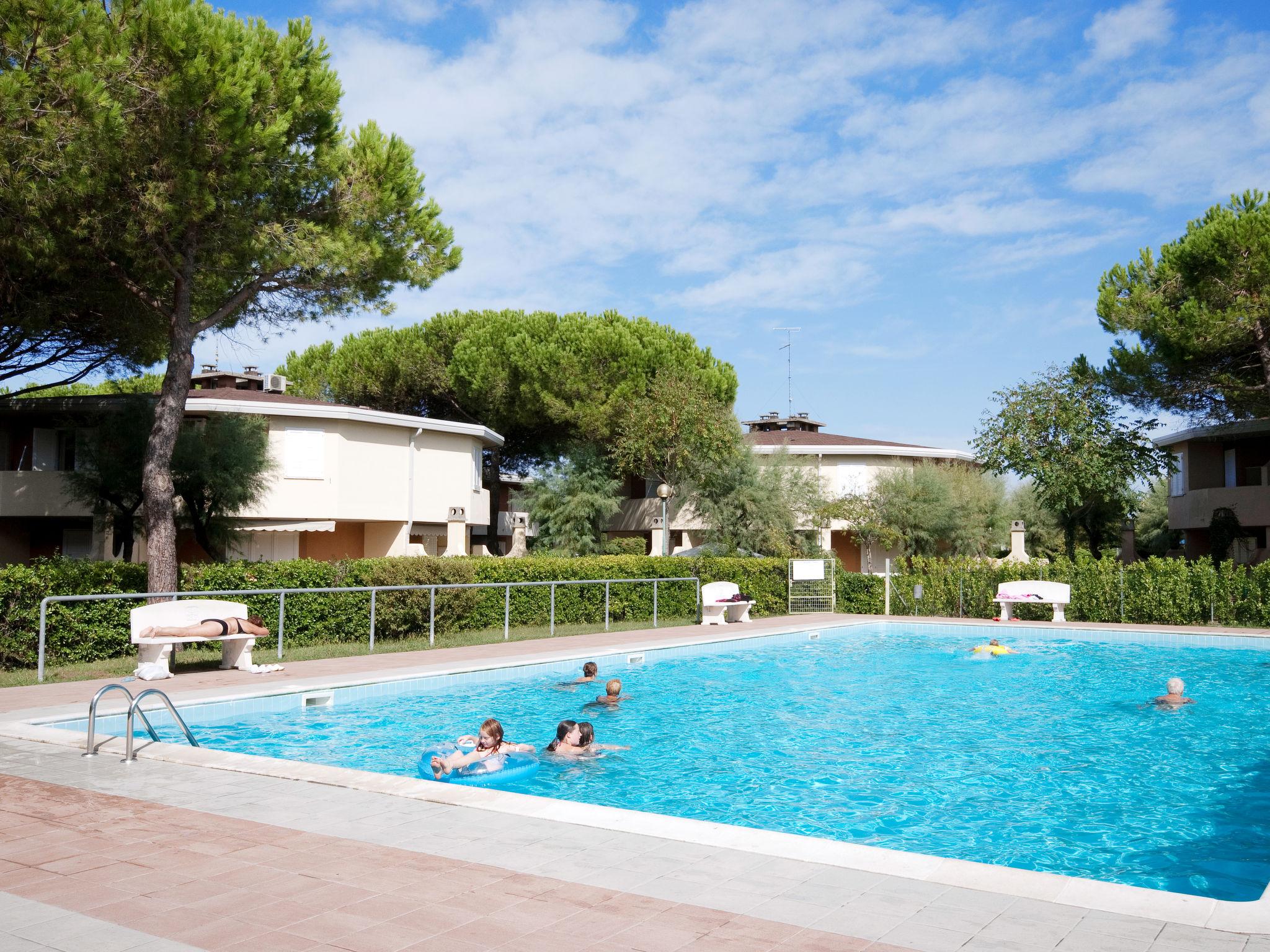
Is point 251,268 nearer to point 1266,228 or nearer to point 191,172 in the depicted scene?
point 191,172

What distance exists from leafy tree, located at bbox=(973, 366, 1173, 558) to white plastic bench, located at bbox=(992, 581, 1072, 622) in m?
7.74

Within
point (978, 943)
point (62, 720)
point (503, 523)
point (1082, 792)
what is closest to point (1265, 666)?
point (1082, 792)

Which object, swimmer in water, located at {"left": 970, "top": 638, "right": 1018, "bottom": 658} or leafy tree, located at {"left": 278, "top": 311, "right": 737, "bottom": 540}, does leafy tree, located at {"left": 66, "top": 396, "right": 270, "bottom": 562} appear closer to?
leafy tree, located at {"left": 278, "top": 311, "right": 737, "bottom": 540}

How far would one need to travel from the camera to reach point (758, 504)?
33562mm

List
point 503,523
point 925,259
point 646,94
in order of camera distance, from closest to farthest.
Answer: point 646,94 < point 925,259 < point 503,523

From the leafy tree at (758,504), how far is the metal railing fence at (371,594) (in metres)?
8.38

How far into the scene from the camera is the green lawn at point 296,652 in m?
13.4

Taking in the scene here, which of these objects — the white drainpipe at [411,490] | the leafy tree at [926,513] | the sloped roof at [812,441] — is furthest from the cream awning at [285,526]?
the leafy tree at [926,513]

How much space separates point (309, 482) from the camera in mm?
28922

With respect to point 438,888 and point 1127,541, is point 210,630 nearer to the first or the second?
point 438,888

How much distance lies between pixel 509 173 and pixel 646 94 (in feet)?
13.7

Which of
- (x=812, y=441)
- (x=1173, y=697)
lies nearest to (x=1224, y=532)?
(x=812, y=441)

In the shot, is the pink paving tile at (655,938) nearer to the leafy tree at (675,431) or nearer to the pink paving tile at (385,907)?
the pink paving tile at (385,907)

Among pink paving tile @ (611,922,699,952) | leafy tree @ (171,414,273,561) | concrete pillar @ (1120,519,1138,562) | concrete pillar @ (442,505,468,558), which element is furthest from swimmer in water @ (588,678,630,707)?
concrete pillar @ (1120,519,1138,562)
